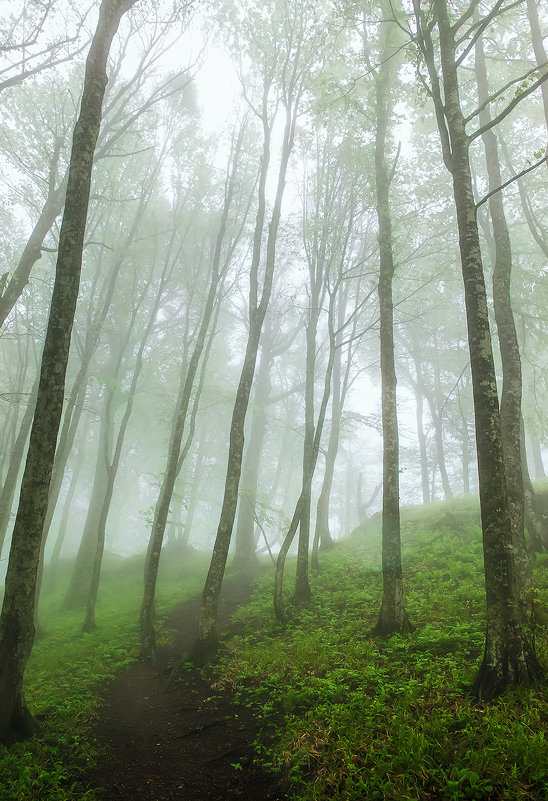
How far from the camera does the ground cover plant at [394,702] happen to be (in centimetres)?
338

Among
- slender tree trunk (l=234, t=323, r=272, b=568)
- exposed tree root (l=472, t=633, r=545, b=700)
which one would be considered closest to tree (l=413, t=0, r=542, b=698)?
exposed tree root (l=472, t=633, r=545, b=700)

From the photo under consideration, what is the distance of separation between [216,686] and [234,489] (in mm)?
3554

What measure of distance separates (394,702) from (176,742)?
2953 mm

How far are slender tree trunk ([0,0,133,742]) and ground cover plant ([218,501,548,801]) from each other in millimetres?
2974

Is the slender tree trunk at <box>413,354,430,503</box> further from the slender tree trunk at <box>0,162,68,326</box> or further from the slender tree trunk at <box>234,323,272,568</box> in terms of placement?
the slender tree trunk at <box>0,162,68,326</box>

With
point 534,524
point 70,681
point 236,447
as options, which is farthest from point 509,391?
point 70,681

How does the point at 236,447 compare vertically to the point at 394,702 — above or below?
above

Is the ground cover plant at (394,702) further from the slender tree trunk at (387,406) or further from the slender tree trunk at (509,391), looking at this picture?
the slender tree trunk at (509,391)

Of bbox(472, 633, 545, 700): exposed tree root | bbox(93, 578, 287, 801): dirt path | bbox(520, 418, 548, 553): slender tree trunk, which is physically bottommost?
bbox(93, 578, 287, 801): dirt path

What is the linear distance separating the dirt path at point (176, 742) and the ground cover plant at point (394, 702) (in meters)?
0.30

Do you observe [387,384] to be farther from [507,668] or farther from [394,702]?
[394,702]

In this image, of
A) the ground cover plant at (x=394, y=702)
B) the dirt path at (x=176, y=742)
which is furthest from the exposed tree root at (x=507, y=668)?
the dirt path at (x=176, y=742)

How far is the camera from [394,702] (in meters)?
4.63

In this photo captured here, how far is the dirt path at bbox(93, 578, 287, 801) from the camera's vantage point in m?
4.21
